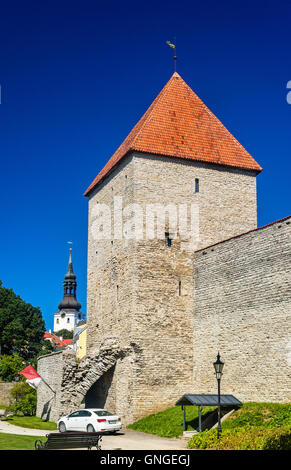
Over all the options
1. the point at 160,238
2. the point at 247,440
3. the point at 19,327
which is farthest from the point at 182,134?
the point at 19,327

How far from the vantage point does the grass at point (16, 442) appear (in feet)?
47.5

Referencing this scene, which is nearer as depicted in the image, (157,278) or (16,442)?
(16,442)

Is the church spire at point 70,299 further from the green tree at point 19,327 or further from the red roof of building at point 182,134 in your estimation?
the red roof of building at point 182,134

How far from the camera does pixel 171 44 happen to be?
27.2 m

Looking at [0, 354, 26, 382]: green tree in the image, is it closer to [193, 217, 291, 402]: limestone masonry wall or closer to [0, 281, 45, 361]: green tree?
[0, 281, 45, 361]: green tree

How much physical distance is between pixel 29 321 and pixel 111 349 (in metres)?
36.3

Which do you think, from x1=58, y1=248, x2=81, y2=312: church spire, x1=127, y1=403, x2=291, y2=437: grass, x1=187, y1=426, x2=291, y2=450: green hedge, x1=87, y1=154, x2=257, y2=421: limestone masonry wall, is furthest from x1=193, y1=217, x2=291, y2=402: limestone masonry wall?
x1=58, y1=248, x2=81, y2=312: church spire

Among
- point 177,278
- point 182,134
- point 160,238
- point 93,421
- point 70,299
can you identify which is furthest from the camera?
point 70,299

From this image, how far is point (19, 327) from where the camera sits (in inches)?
2040

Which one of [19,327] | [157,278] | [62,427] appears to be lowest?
[62,427]

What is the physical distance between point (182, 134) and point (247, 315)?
30.6ft

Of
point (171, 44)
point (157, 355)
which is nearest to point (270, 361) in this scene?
point (157, 355)

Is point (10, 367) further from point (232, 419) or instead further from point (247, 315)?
point (232, 419)

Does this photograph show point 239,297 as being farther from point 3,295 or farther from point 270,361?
point 3,295
